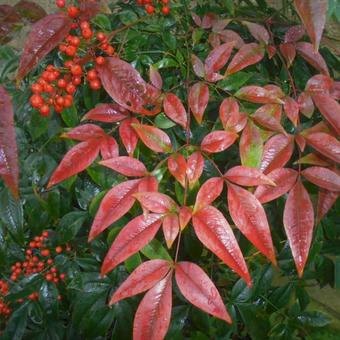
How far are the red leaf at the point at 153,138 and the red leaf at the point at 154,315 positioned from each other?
0.50 feet

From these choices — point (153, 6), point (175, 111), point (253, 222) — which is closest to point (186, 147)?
point (175, 111)

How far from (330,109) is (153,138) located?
0.66ft

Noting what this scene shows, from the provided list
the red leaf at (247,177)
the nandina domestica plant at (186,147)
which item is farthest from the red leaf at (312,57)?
the red leaf at (247,177)

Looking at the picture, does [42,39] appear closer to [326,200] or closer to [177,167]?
Result: [177,167]

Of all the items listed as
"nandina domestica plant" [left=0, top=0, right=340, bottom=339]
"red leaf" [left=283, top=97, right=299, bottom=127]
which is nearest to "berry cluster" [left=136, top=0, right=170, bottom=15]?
"nandina domestica plant" [left=0, top=0, right=340, bottom=339]

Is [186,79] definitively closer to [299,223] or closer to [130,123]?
[130,123]

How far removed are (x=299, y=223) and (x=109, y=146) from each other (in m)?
0.22

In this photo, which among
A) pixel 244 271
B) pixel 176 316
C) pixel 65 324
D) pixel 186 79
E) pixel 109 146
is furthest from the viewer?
pixel 65 324

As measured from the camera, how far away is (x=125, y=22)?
67 centimetres

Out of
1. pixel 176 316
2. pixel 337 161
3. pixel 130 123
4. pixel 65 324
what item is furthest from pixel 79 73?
pixel 65 324

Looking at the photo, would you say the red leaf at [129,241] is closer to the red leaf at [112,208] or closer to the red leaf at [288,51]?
the red leaf at [112,208]

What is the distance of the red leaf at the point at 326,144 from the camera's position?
0.49m

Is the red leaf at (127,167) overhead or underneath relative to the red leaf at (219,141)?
overhead

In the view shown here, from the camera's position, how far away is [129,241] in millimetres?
424
